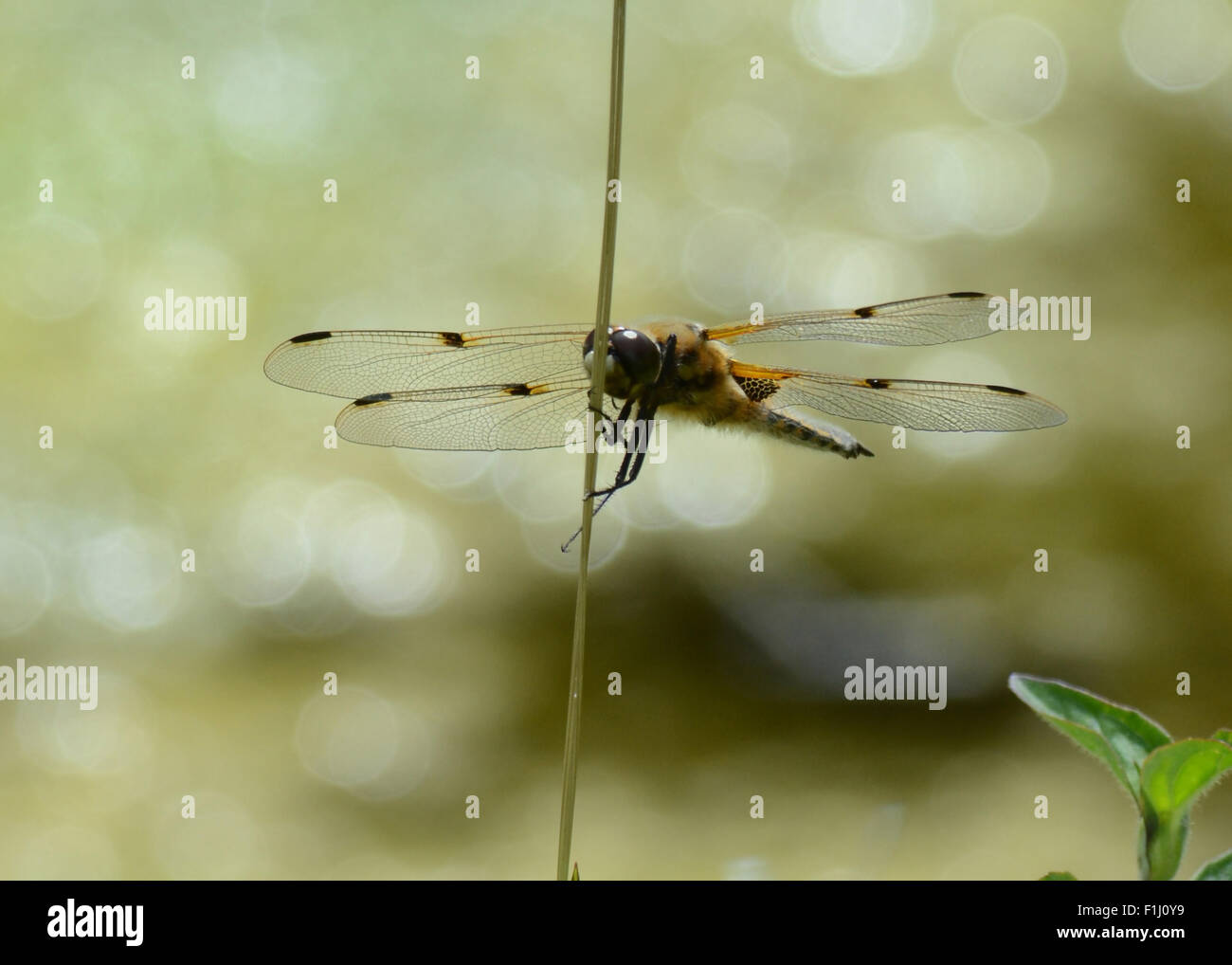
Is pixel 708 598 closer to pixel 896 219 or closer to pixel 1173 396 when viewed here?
pixel 896 219

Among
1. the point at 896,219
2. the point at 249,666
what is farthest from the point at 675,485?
the point at 249,666

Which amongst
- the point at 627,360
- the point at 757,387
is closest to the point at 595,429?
the point at 627,360

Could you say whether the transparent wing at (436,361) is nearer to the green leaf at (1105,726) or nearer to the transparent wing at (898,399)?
the transparent wing at (898,399)

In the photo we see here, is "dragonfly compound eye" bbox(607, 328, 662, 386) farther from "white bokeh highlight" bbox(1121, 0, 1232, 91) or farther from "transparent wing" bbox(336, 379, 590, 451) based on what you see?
"white bokeh highlight" bbox(1121, 0, 1232, 91)

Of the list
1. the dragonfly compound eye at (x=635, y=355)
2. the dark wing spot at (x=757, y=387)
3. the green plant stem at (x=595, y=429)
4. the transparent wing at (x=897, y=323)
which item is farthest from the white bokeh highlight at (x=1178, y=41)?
the green plant stem at (x=595, y=429)

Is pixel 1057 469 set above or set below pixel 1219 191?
below

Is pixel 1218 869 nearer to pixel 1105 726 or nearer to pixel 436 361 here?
pixel 1105 726
